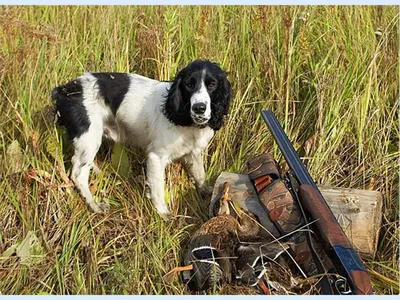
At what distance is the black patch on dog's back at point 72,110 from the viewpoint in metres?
4.80

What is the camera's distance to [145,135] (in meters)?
4.88

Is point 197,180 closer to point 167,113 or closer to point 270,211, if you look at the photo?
point 167,113

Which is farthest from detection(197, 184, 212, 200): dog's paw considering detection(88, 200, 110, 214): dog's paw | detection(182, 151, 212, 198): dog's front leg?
detection(88, 200, 110, 214): dog's paw

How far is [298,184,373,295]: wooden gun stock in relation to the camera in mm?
3273

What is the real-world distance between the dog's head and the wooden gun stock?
91 cm

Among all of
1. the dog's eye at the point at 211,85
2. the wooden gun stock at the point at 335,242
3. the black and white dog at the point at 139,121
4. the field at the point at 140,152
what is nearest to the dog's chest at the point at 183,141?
the black and white dog at the point at 139,121

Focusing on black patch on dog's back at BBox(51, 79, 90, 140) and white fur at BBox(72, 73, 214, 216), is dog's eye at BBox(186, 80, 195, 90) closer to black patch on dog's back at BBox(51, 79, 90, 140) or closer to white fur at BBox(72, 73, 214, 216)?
white fur at BBox(72, 73, 214, 216)

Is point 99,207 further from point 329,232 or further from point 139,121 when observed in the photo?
point 329,232

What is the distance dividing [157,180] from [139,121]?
1.73ft

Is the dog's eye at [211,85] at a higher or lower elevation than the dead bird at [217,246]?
higher

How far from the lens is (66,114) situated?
4.82 metres

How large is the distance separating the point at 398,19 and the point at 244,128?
1772mm

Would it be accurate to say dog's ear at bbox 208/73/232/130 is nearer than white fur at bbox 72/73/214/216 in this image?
Result: Yes

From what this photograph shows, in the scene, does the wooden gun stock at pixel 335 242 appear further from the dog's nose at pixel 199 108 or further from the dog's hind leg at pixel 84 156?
the dog's hind leg at pixel 84 156
